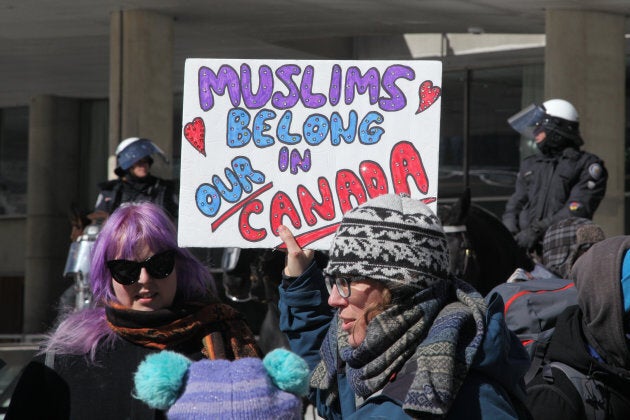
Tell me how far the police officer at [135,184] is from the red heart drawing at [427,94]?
614cm

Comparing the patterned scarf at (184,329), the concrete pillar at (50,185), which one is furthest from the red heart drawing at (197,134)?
the concrete pillar at (50,185)

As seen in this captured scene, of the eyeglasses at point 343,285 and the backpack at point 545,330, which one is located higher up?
the eyeglasses at point 343,285

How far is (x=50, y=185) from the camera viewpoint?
23.1m

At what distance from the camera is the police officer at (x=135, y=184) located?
34.7ft

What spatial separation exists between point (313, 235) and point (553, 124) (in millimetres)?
5801

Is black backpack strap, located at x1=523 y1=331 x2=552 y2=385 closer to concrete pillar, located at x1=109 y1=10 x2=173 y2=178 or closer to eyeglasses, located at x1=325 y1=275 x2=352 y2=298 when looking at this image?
eyeglasses, located at x1=325 y1=275 x2=352 y2=298

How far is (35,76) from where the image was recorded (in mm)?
20531

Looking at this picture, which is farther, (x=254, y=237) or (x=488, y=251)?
(x=488, y=251)

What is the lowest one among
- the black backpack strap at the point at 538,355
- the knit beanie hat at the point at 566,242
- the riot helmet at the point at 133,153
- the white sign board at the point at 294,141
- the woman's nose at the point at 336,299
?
the black backpack strap at the point at 538,355

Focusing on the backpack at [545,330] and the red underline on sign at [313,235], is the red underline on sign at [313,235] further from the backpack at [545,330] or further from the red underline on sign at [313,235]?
the backpack at [545,330]

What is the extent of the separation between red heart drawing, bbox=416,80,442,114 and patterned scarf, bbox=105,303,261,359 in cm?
104

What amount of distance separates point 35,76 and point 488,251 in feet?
47.5

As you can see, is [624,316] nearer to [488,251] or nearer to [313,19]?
[488,251]

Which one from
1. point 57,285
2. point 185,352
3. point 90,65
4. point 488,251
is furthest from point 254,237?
point 57,285
